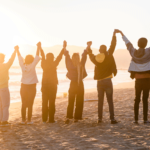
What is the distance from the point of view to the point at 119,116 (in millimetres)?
5973

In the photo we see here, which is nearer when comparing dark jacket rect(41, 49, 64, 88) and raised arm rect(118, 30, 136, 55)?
raised arm rect(118, 30, 136, 55)

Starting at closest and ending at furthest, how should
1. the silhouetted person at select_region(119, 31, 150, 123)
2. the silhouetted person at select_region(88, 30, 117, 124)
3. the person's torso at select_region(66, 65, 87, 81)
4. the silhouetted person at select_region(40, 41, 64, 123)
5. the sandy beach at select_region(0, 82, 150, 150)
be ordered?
the sandy beach at select_region(0, 82, 150, 150), the silhouetted person at select_region(119, 31, 150, 123), the silhouetted person at select_region(88, 30, 117, 124), the person's torso at select_region(66, 65, 87, 81), the silhouetted person at select_region(40, 41, 64, 123)

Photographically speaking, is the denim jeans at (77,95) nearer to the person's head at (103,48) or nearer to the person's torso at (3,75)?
the person's head at (103,48)

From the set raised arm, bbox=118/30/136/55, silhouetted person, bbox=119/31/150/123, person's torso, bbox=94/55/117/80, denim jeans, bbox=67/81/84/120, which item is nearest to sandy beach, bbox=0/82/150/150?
denim jeans, bbox=67/81/84/120

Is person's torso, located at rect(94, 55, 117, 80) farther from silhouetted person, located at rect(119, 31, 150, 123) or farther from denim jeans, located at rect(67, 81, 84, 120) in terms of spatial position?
denim jeans, located at rect(67, 81, 84, 120)

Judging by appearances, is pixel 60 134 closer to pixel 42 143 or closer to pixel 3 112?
pixel 42 143

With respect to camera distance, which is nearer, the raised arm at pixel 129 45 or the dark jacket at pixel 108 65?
the raised arm at pixel 129 45

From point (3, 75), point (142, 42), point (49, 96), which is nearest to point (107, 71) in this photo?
point (142, 42)

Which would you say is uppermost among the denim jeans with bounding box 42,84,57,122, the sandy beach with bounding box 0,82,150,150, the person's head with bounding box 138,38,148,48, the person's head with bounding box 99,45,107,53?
the person's head with bounding box 138,38,148,48

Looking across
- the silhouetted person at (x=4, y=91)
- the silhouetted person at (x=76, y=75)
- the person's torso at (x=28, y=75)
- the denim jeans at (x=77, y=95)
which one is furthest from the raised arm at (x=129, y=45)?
the silhouetted person at (x=4, y=91)

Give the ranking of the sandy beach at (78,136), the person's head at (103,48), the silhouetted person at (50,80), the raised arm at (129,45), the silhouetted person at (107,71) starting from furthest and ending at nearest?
the silhouetted person at (50,80) < the person's head at (103,48) < the silhouetted person at (107,71) < the raised arm at (129,45) < the sandy beach at (78,136)

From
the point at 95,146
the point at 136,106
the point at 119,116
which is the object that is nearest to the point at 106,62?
the point at 136,106

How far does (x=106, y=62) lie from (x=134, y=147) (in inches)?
88.4

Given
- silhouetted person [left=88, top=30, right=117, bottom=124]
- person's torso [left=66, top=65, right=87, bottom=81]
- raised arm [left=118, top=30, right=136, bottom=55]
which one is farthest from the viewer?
person's torso [left=66, top=65, right=87, bottom=81]
